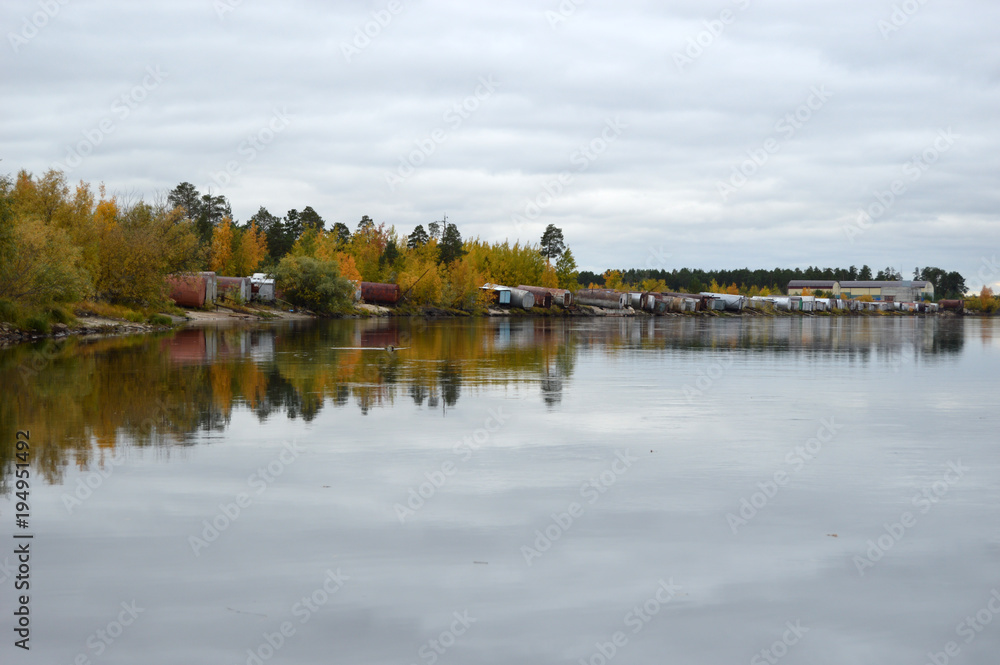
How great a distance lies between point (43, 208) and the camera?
187ft

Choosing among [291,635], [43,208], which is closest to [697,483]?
[291,635]

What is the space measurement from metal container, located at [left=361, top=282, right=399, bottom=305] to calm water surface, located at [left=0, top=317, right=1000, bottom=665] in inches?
3488

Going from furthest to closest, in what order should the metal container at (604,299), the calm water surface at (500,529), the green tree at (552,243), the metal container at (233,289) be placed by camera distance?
1. the green tree at (552,243)
2. the metal container at (604,299)
3. the metal container at (233,289)
4. the calm water surface at (500,529)

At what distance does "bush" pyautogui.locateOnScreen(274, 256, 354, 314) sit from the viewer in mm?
92000

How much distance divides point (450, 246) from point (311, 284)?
55135 millimetres

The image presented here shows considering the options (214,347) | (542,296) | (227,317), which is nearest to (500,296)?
(542,296)

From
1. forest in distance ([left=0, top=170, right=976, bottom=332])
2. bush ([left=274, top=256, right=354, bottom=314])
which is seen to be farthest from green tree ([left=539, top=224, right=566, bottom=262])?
→ bush ([left=274, top=256, right=354, bottom=314])

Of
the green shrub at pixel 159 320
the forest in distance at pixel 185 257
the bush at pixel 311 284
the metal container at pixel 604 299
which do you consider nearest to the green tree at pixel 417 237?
the forest in distance at pixel 185 257

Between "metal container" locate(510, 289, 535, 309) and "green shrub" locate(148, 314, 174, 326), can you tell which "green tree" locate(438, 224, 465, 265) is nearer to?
"metal container" locate(510, 289, 535, 309)

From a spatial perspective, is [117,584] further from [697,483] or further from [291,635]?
[697,483]

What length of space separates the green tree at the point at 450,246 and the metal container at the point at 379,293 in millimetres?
33754

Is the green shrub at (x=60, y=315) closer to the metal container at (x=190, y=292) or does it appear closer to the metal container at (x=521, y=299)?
the metal container at (x=190, y=292)

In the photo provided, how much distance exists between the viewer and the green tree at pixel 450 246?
145625 millimetres

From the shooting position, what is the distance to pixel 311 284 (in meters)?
92.7
